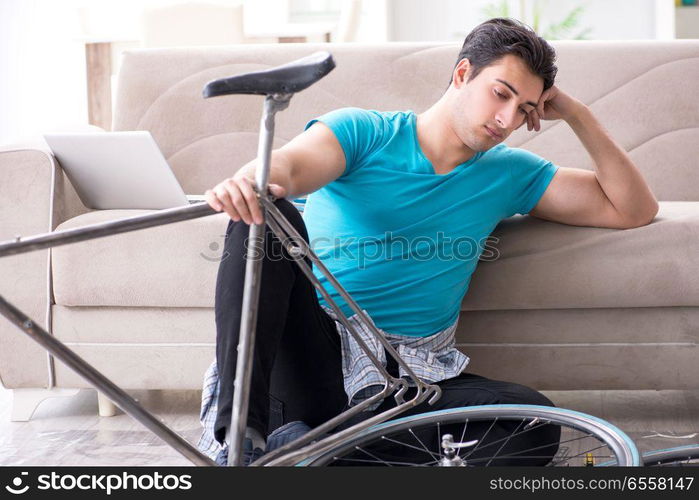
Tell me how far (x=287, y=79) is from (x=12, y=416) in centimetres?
152

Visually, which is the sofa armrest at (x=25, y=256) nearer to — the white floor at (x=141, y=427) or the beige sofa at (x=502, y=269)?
the beige sofa at (x=502, y=269)

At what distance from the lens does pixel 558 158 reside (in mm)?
2508

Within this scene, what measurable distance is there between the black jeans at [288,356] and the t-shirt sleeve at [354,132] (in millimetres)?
226

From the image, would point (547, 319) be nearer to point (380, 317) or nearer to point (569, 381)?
point (569, 381)

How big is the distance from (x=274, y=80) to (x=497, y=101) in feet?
2.36

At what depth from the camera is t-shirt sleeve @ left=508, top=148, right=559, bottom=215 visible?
5.81 ft

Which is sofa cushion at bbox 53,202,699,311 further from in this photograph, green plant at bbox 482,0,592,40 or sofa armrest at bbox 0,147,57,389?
green plant at bbox 482,0,592,40

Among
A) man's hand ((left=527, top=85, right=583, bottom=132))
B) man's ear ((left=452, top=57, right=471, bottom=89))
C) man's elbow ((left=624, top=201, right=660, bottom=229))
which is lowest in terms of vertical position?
man's elbow ((left=624, top=201, right=660, bottom=229))

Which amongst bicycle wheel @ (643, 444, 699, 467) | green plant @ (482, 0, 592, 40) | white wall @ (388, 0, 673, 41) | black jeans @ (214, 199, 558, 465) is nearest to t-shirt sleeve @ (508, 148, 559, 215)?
black jeans @ (214, 199, 558, 465)

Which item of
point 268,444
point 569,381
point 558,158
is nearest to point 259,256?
point 268,444

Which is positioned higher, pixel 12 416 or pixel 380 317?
pixel 380 317

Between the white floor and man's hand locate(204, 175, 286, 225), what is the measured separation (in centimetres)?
100

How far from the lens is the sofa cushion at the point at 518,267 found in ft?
6.20

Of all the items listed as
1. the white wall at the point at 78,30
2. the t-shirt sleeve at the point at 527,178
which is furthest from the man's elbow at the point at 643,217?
the white wall at the point at 78,30
